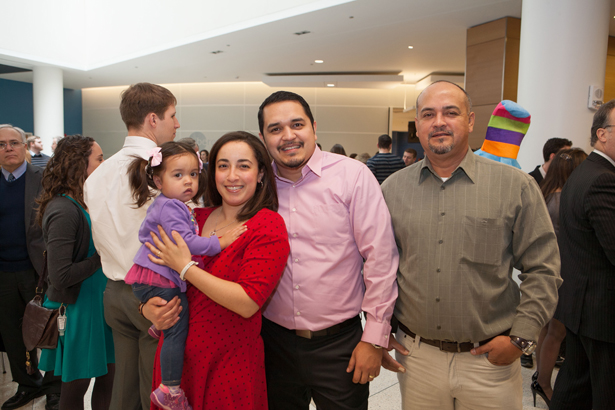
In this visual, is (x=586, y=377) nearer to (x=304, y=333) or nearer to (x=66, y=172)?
(x=304, y=333)

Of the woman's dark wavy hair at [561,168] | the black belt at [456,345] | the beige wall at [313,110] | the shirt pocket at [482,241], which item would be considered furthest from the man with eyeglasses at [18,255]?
the beige wall at [313,110]

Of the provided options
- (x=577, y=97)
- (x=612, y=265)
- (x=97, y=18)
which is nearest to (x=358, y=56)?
(x=577, y=97)

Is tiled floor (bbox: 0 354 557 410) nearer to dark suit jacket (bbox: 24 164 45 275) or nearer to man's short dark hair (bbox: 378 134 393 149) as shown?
dark suit jacket (bbox: 24 164 45 275)

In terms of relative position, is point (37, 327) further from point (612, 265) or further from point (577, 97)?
point (577, 97)

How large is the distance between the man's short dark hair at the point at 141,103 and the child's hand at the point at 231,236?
0.95 meters

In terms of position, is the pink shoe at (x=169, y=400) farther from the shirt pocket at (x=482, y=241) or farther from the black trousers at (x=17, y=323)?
the black trousers at (x=17, y=323)

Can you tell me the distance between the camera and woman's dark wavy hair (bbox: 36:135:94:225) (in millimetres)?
2293

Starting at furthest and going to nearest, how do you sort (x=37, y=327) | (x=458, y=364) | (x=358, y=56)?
(x=358, y=56) → (x=37, y=327) → (x=458, y=364)

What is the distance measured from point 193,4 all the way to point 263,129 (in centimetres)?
812

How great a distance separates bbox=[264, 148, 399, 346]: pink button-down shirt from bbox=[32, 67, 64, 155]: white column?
12.3 m

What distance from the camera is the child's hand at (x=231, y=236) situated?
152 cm

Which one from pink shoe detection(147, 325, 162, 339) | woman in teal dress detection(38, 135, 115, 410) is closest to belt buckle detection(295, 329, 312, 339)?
pink shoe detection(147, 325, 162, 339)

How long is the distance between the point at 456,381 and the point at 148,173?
154 cm

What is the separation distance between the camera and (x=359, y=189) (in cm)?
168
